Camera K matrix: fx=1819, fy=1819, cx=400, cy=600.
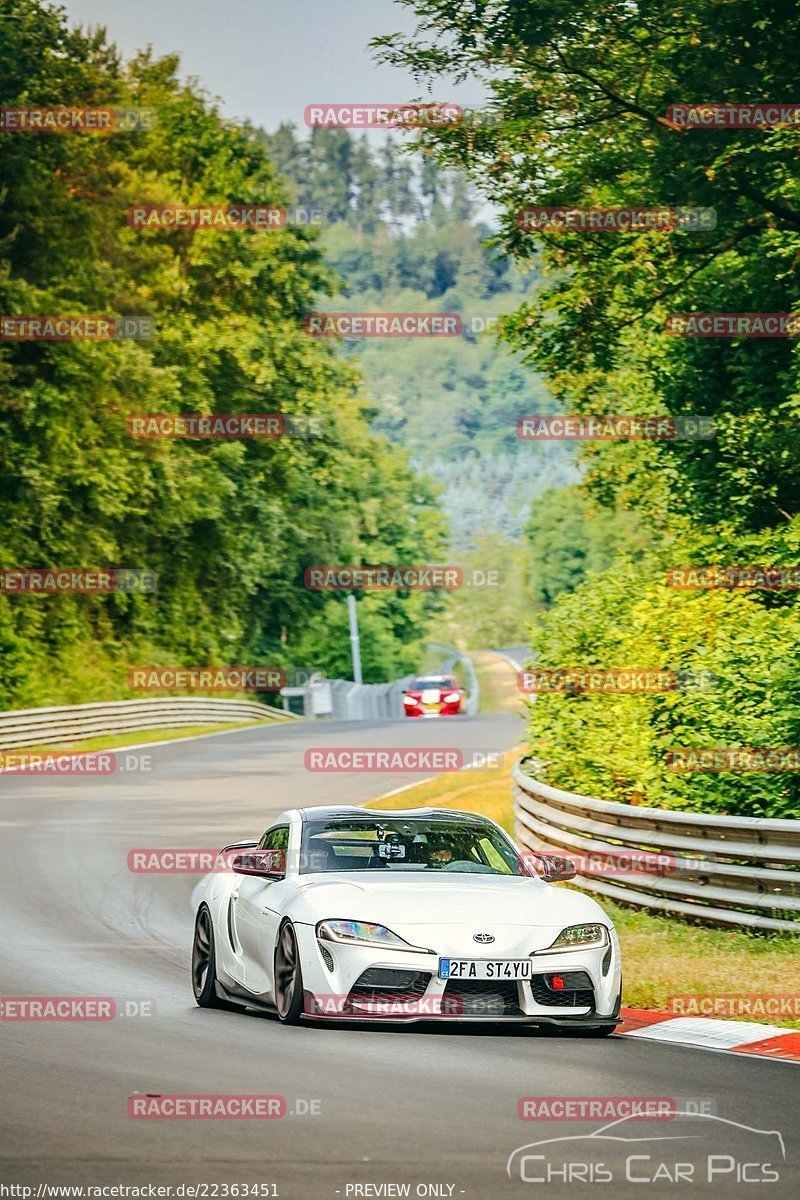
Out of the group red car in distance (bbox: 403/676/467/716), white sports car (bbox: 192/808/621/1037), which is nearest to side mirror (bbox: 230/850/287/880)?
white sports car (bbox: 192/808/621/1037)

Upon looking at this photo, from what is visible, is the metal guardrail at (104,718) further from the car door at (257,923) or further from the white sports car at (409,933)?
the white sports car at (409,933)

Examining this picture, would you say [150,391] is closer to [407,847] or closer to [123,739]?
[123,739]

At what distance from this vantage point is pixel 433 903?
34.5 feet

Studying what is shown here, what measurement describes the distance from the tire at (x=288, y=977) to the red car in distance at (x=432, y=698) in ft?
159

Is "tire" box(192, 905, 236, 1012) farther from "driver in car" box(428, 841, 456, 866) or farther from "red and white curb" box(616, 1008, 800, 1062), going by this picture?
"red and white curb" box(616, 1008, 800, 1062)

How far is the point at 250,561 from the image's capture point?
2660 inches

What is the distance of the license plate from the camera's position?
1018cm

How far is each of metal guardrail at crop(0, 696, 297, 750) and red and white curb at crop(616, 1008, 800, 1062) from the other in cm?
A: 3147

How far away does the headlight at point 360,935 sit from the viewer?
10.2m

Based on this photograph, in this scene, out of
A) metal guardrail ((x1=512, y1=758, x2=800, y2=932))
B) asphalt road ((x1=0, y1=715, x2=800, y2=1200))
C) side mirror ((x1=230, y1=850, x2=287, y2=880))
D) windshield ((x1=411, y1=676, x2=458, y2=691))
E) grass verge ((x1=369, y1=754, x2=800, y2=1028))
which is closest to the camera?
asphalt road ((x1=0, y1=715, x2=800, y2=1200))

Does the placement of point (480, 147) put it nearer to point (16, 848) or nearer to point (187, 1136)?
point (16, 848)

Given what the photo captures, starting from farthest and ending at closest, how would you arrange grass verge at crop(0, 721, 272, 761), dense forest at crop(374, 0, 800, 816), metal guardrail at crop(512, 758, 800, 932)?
grass verge at crop(0, 721, 272, 761) < dense forest at crop(374, 0, 800, 816) < metal guardrail at crop(512, 758, 800, 932)

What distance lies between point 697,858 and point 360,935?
614 cm

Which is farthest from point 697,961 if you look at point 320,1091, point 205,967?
point 320,1091
